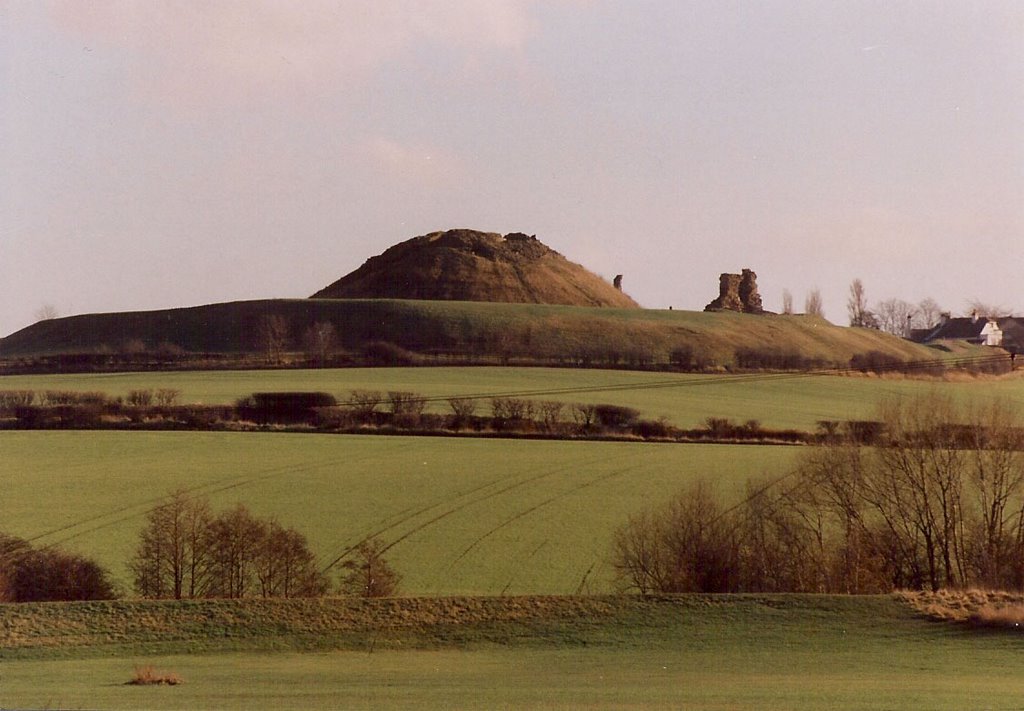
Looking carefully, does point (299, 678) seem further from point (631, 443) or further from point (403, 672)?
point (631, 443)

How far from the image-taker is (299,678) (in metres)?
15.6

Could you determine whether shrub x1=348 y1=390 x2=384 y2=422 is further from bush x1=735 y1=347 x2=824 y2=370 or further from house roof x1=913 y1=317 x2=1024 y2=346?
house roof x1=913 y1=317 x2=1024 y2=346

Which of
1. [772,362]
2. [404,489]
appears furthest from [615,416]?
[772,362]

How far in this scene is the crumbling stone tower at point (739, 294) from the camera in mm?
117500

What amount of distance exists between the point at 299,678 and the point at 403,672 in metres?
1.64

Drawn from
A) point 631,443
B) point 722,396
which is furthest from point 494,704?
point 722,396

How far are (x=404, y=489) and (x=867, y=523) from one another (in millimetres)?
13629

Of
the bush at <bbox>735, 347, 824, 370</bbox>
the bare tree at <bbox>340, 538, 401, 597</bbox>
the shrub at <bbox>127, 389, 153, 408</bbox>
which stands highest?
the bush at <bbox>735, 347, 824, 370</bbox>

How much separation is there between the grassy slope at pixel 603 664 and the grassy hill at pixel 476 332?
5968 cm

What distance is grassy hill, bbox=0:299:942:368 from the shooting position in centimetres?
8781

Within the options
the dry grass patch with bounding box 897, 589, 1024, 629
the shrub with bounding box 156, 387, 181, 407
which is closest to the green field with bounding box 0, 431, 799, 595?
the shrub with bounding box 156, 387, 181, 407

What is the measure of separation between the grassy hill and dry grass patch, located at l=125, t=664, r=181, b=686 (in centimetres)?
6396

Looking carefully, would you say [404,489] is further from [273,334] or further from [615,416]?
[273,334]

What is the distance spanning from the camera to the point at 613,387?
56.7 meters
